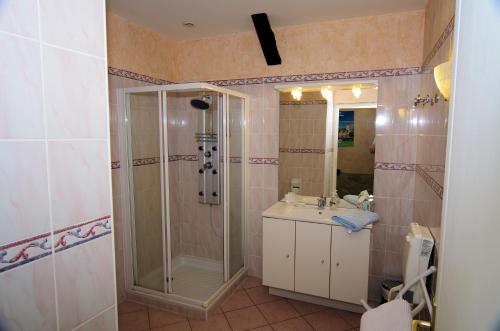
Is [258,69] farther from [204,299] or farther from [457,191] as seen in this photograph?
[457,191]

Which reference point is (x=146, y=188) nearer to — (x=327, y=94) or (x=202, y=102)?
(x=202, y=102)

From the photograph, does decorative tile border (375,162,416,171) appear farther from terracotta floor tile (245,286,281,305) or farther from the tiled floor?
terracotta floor tile (245,286,281,305)

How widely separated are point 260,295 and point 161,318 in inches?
35.9

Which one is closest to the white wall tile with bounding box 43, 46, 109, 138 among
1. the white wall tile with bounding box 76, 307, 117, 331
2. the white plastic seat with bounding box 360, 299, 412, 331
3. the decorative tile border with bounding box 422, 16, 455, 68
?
the white wall tile with bounding box 76, 307, 117, 331

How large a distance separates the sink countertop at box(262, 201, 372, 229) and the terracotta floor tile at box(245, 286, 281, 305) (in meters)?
0.80

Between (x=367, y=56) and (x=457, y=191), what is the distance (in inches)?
88.5

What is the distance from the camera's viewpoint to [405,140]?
247 centimetres

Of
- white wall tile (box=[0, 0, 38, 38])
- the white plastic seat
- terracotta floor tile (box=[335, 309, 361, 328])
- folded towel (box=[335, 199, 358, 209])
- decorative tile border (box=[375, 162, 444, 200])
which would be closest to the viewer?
white wall tile (box=[0, 0, 38, 38])

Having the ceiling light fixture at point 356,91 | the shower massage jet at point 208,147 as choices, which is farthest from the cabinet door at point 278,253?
the ceiling light fixture at point 356,91

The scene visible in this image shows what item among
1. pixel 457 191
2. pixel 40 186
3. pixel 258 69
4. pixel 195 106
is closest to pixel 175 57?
pixel 195 106

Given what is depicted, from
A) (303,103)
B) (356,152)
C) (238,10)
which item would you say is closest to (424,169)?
(356,152)

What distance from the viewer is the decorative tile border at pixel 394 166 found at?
2.48m

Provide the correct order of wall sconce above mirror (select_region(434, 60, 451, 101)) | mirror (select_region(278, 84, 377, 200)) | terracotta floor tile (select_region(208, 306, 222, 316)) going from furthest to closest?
mirror (select_region(278, 84, 377, 200)), terracotta floor tile (select_region(208, 306, 222, 316)), wall sconce above mirror (select_region(434, 60, 451, 101))

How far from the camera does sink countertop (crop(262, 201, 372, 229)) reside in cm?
251
